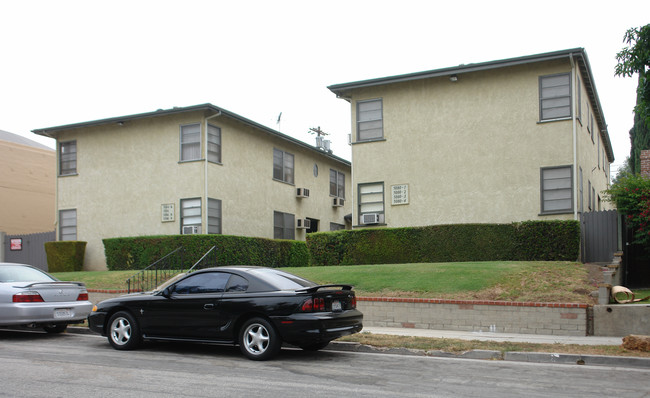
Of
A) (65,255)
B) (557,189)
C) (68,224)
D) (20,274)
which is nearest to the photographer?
(20,274)

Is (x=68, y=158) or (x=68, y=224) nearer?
(x=68, y=224)

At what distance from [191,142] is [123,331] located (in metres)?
13.9

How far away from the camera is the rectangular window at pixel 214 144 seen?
23092 mm

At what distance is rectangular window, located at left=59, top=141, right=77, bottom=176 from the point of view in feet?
83.7

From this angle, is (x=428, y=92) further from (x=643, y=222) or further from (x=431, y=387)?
(x=431, y=387)

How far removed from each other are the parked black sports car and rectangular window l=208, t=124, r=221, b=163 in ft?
43.5

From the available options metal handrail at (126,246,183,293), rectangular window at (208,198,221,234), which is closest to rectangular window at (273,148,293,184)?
rectangular window at (208,198,221,234)

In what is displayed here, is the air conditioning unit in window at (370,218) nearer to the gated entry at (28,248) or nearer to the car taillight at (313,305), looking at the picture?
the car taillight at (313,305)

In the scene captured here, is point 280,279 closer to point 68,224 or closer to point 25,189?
point 68,224

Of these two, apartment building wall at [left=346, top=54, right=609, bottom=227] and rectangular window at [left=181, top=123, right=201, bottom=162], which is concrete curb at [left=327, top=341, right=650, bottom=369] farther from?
rectangular window at [left=181, top=123, right=201, bottom=162]

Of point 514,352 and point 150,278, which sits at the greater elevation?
point 150,278

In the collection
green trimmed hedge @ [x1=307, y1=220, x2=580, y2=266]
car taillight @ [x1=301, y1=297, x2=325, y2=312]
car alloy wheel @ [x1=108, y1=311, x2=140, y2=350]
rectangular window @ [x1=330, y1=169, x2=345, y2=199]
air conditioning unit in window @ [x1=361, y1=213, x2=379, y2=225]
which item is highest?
rectangular window @ [x1=330, y1=169, x2=345, y2=199]

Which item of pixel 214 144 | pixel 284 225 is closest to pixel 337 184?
pixel 284 225

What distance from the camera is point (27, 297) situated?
11.2m
